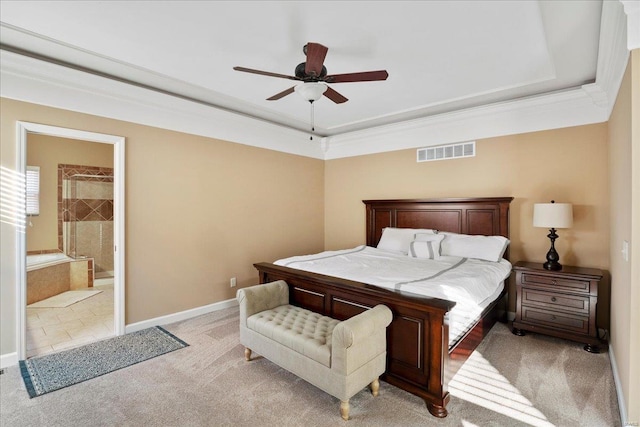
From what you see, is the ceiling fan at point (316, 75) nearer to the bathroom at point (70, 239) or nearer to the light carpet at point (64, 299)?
the bathroom at point (70, 239)

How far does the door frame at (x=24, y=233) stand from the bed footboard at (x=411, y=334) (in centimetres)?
227

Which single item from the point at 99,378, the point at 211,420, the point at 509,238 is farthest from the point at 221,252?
the point at 509,238

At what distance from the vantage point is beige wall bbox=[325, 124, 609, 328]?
337cm

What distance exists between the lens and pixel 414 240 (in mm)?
4168

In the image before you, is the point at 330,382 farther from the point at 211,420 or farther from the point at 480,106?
the point at 480,106

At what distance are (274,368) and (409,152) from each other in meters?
3.61

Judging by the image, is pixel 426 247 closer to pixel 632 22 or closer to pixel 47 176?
pixel 632 22

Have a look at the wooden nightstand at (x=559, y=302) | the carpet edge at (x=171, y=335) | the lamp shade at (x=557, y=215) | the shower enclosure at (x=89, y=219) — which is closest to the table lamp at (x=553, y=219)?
the lamp shade at (x=557, y=215)

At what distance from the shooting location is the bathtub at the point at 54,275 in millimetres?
4512

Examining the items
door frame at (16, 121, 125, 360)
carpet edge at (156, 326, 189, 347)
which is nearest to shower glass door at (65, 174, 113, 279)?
door frame at (16, 121, 125, 360)

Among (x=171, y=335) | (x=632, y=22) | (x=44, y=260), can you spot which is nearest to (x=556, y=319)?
(x=632, y=22)

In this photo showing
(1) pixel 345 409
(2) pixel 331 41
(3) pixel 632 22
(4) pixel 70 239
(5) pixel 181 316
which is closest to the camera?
(3) pixel 632 22

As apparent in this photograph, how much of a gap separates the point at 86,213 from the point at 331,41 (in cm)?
591

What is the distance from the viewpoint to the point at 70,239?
567 cm
